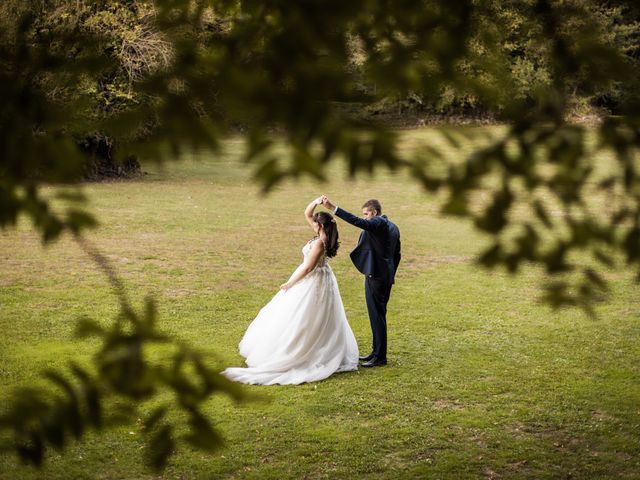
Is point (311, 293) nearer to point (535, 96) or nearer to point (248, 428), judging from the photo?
point (248, 428)

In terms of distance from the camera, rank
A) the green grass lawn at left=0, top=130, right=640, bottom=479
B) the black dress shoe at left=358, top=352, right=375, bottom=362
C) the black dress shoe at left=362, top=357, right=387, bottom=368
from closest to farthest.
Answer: the green grass lawn at left=0, top=130, right=640, bottom=479 → the black dress shoe at left=362, top=357, right=387, bottom=368 → the black dress shoe at left=358, top=352, right=375, bottom=362

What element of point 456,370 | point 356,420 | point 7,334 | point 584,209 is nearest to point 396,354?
point 456,370

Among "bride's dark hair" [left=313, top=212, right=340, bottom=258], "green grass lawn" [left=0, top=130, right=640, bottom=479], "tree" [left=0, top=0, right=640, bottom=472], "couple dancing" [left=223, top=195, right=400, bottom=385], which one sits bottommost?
"green grass lawn" [left=0, top=130, right=640, bottom=479]

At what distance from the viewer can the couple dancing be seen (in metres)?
9.55

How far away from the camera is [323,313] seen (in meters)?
9.79

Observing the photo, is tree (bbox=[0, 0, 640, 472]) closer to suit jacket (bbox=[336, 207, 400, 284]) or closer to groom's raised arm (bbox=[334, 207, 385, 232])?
groom's raised arm (bbox=[334, 207, 385, 232])

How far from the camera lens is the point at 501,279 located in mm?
15289

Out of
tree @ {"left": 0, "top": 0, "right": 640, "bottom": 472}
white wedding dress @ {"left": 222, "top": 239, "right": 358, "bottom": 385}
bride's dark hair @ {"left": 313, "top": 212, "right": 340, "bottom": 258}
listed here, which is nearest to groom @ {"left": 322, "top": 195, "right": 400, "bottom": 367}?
bride's dark hair @ {"left": 313, "top": 212, "right": 340, "bottom": 258}

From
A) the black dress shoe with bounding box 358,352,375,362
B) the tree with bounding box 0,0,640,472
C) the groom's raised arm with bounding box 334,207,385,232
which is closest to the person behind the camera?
the tree with bounding box 0,0,640,472

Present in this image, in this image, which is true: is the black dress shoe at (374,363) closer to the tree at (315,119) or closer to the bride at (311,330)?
the bride at (311,330)

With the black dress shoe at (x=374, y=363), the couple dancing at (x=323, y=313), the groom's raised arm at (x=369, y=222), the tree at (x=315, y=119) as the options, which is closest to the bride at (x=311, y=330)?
the couple dancing at (x=323, y=313)

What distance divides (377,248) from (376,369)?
1.48 metres

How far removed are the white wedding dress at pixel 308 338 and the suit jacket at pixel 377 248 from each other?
0.46 metres

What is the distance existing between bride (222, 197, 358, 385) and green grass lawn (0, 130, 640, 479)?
33 centimetres
